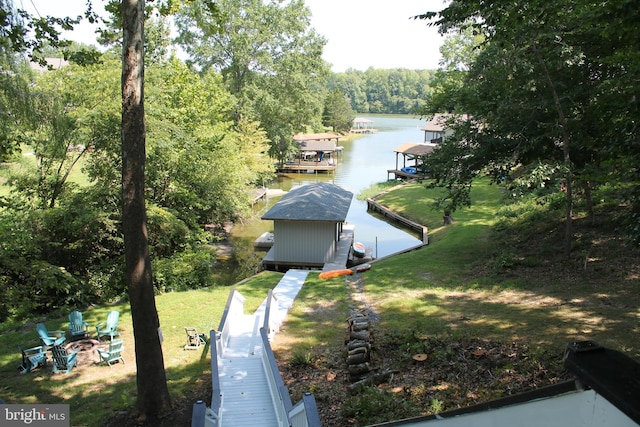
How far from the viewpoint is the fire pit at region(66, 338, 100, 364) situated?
428 inches

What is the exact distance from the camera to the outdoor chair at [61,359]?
393 inches

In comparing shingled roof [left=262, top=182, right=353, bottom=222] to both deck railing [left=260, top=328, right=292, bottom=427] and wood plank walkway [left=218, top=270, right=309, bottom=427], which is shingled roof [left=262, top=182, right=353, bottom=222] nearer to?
wood plank walkway [left=218, top=270, right=309, bottom=427]

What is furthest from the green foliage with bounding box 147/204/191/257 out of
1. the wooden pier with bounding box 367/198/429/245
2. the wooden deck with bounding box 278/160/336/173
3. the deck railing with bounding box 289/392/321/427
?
the wooden deck with bounding box 278/160/336/173

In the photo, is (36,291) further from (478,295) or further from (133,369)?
(478,295)

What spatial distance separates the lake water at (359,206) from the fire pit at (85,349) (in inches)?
413

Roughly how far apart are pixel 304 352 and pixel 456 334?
322cm

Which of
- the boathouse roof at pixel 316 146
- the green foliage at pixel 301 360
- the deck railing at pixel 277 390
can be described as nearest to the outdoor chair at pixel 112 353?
the deck railing at pixel 277 390

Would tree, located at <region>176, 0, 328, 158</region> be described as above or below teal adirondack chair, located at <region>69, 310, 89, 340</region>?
above

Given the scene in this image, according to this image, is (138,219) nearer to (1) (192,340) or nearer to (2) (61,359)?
(2) (61,359)

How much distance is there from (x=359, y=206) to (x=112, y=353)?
94.5 feet

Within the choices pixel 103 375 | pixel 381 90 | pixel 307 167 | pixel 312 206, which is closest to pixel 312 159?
pixel 307 167

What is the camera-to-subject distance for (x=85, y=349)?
11.3m

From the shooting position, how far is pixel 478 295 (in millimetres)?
13281

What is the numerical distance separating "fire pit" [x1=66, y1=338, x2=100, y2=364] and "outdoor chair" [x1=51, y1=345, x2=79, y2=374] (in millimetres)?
565
